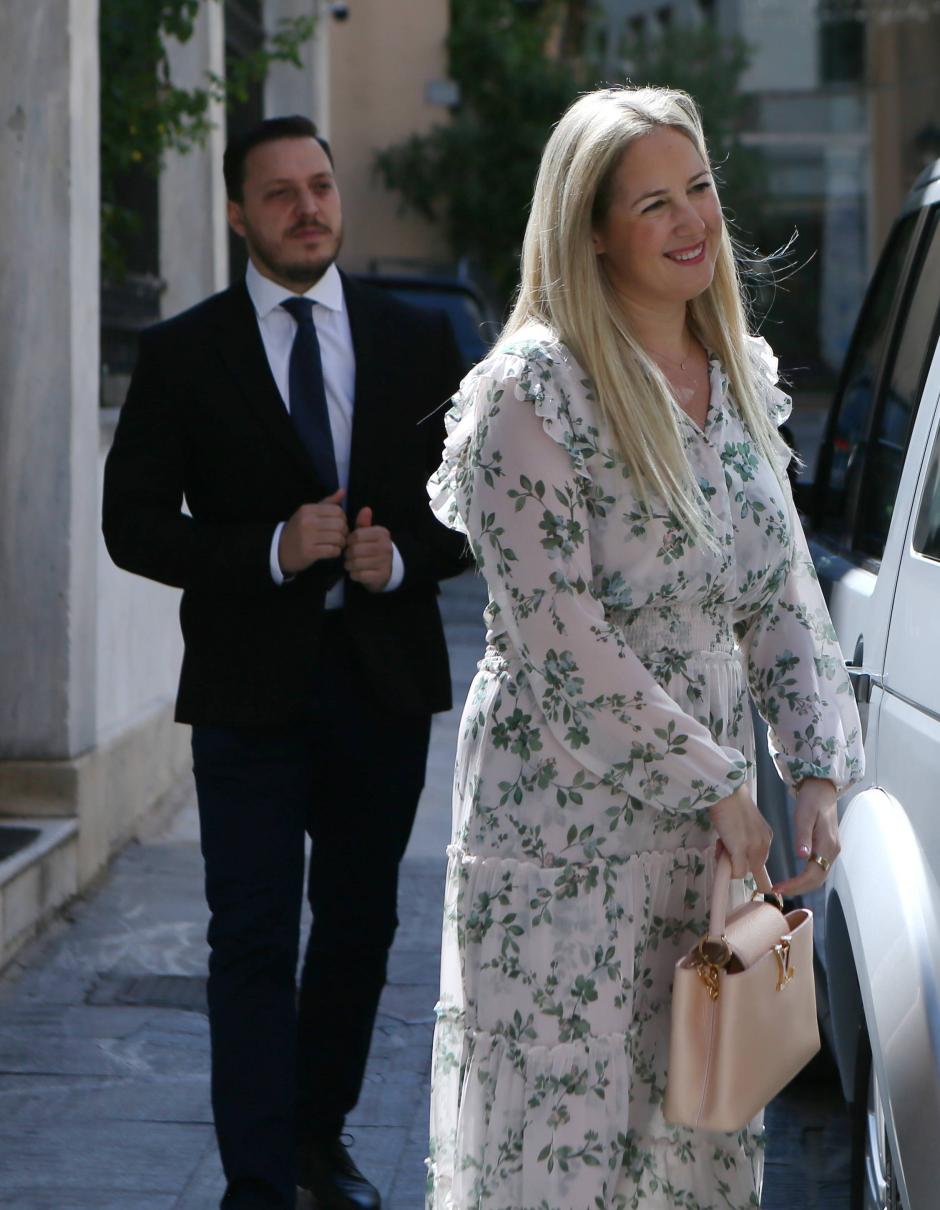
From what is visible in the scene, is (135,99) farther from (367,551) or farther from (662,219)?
(662,219)

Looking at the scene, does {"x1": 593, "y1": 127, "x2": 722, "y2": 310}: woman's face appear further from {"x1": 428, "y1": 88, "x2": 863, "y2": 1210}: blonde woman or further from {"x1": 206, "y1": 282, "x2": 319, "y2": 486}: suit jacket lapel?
{"x1": 206, "y1": 282, "x2": 319, "y2": 486}: suit jacket lapel

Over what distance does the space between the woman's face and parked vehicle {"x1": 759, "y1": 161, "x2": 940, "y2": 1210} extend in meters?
0.54

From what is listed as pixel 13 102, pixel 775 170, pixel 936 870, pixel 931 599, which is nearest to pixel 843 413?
pixel 931 599

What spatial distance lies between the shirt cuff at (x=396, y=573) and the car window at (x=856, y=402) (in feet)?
3.38

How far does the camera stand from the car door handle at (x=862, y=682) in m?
3.06

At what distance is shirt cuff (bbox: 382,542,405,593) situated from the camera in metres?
3.38

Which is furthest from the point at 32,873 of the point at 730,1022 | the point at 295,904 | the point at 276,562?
the point at 730,1022

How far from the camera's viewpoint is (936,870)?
2.43 metres

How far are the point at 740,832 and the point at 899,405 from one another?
1.42 metres

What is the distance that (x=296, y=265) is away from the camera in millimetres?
3455

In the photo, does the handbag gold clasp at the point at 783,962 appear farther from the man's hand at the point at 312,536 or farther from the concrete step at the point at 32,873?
the concrete step at the point at 32,873

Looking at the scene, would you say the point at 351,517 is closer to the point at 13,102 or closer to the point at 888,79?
the point at 13,102

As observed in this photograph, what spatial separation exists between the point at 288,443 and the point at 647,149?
3.50 feet

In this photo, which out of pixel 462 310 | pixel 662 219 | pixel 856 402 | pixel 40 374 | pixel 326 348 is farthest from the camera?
pixel 462 310
